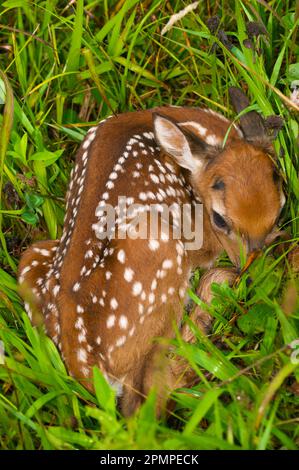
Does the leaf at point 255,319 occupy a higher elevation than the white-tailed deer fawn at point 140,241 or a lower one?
lower

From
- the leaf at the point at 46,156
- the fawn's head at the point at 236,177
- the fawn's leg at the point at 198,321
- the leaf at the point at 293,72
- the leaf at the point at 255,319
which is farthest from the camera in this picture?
the leaf at the point at 46,156

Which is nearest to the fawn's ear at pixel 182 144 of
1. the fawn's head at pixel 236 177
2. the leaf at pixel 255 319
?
the fawn's head at pixel 236 177

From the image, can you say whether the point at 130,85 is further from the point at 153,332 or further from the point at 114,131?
the point at 153,332

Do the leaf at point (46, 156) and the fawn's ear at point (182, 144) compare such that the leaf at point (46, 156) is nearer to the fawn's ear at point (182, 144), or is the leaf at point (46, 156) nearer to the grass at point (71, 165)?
the grass at point (71, 165)

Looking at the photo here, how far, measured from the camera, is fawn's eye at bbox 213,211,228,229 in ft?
12.2

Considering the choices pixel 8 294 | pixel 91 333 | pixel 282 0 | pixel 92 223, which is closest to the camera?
pixel 91 333

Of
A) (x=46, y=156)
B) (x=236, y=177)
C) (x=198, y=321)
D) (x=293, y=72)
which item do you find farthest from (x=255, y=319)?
(x=46, y=156)

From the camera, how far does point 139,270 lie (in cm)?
337

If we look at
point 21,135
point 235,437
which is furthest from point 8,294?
point 235,437

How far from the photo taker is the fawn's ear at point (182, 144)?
367cm

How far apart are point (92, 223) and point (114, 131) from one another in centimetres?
66

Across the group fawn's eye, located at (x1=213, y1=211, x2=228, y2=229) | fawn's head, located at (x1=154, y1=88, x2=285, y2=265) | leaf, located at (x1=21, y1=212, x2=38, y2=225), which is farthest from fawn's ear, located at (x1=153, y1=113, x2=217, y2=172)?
leaf, located at (x1=21, y1=212, x2=38, y2=225)

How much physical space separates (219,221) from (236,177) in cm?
27

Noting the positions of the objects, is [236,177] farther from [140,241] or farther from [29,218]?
[29,218]
